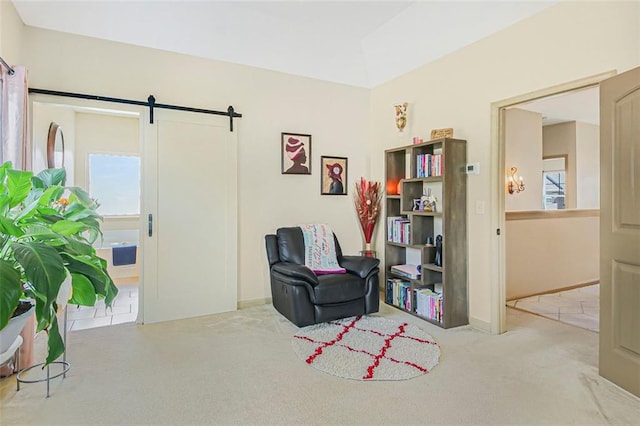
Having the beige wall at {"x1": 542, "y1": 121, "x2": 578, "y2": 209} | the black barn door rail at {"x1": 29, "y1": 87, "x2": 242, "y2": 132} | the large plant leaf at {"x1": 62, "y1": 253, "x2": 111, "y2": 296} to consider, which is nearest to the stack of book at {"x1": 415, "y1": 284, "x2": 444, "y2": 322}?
the black barn door rail at {"x1": 29, "y1": 87, "x2": 242, "y2": 132}

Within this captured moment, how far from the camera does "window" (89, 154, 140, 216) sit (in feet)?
19.7

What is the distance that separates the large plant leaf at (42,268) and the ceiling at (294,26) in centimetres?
285

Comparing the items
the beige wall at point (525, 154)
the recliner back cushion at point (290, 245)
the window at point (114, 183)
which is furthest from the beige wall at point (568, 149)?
the window at point (114, 183)

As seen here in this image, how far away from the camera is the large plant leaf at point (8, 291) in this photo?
110 centimetres

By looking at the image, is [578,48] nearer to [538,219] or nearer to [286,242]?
[538,219]

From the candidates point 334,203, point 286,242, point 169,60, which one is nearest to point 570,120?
point 334,203

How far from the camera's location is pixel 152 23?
134 inches

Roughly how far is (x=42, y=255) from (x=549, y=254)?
5.30 meters

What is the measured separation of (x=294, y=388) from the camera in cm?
228

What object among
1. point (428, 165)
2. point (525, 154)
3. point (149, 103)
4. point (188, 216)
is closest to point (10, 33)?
point (149, 103)

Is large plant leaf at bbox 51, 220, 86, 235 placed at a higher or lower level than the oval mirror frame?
lower

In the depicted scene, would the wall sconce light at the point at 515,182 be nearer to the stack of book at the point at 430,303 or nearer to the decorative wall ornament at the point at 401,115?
the decorative wall ornament at the point at 401,115

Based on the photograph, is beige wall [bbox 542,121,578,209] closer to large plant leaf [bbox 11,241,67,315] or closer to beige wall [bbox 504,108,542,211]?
beige wall [bbox 504,108,542,211]

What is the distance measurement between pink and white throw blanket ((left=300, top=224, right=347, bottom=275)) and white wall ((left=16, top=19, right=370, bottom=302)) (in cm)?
41
